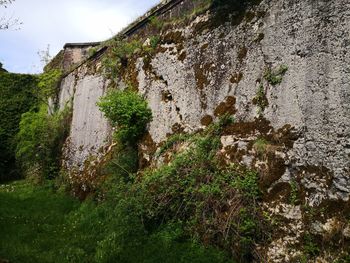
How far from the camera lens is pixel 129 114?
29.5 ft

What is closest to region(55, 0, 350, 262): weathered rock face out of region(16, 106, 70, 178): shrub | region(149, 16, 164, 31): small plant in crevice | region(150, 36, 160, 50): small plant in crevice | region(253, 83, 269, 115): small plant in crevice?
region(253, 83, 269, 115): small plant in crevice

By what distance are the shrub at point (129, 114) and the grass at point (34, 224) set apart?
2.37 meters

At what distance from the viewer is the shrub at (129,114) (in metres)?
9.03

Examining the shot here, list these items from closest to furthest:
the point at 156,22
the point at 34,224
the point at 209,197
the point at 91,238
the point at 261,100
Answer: the point at 209,197
the point at 261,100
the point at 91,238
the point at 34,224
the point at 156,22

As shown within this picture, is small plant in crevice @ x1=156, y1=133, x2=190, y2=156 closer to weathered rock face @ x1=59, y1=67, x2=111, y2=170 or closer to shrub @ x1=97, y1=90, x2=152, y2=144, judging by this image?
shrub @ x1=97, y1=90, x2=152, y2=144

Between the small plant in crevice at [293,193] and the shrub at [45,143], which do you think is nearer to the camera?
the small plant in crevice at [293,193]

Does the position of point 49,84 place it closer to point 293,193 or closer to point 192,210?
point 192,210

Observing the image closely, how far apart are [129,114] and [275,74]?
12.3 feet

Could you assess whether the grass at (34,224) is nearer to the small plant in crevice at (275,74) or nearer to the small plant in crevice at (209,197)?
the small plant in crevice at (209,197)

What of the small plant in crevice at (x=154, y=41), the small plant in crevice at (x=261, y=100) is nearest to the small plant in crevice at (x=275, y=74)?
the small plant in crevice at (x=261, y=100)

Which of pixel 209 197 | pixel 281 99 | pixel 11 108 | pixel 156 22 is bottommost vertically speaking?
pixel 209 197

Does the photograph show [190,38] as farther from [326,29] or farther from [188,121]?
[326,29]

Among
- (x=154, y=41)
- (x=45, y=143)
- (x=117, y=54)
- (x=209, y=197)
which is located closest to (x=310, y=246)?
(x=209, y=197)

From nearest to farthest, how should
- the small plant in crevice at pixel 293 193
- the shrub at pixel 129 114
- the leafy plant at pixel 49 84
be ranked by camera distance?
the small plant in crevice at pixel 293 193
the shrub at pixel 129 114
the leafy plant at pixel 49 84
